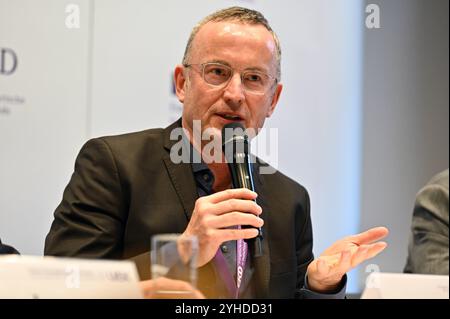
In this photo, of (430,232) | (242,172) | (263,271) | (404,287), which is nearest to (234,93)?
(242,172)

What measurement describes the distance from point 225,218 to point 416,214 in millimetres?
641

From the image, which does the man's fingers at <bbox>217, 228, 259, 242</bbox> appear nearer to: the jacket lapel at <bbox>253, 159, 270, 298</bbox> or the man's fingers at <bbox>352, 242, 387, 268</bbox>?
the jacket lapel at <bbox>253, 159, 270, 298</bbox>

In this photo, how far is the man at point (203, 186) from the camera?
1.70 m

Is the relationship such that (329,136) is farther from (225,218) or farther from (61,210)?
(225,218)

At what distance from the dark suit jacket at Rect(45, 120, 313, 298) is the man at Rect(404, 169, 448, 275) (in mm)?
379

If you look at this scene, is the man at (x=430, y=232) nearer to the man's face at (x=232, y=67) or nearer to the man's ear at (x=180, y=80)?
the man's face at (x=232, y=67)

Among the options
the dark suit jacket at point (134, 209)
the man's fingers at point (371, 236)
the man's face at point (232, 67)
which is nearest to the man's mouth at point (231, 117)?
the man's face at point (232, 67)

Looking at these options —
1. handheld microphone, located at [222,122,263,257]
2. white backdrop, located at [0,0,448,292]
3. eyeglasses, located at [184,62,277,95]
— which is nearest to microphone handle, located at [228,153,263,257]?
handheld microphone, located at [222,122,263,257]

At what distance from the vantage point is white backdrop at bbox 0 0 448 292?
2.38 metres

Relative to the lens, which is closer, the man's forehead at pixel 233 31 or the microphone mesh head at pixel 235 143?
the microphone mesh head at pixel 235 143

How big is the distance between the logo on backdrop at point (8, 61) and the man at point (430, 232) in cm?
146

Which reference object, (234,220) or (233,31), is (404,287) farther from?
(233,31)
